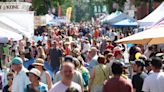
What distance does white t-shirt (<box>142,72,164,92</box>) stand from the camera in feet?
27.3

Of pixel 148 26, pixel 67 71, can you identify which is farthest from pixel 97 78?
pixel 148 26

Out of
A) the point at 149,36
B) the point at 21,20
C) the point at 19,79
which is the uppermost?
the point at 149,36

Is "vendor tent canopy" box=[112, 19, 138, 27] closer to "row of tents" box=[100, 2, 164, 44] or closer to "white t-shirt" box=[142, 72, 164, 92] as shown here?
"row of tents" box=[100, 2, 164, 44]

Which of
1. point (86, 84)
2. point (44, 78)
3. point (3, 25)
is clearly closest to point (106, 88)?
point (44, 78)

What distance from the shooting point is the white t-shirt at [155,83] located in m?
8.32

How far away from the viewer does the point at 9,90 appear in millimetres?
9609

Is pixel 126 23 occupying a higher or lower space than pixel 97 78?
lower

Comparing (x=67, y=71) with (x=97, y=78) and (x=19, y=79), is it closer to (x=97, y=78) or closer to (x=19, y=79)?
(x=19, y=79)

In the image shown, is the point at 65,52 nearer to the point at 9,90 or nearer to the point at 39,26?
the point at 9,90

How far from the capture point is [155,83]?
8.32 m

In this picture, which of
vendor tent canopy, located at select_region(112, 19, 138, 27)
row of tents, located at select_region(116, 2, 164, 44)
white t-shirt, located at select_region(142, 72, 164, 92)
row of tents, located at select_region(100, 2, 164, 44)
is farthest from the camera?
vendor tent canopy, located at select_region(112, 19, 138, 27)

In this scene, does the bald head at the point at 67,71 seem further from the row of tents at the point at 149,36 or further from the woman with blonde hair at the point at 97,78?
the row of tents at the point at 149,36

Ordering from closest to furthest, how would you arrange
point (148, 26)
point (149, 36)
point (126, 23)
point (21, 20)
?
point (149, 36), point (148, 26), point (21, 20), point (126, 23)

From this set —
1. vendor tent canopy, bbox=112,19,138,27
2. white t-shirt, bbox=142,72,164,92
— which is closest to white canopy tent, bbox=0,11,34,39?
vendor tent canopy, bbox=112,19,138,27
